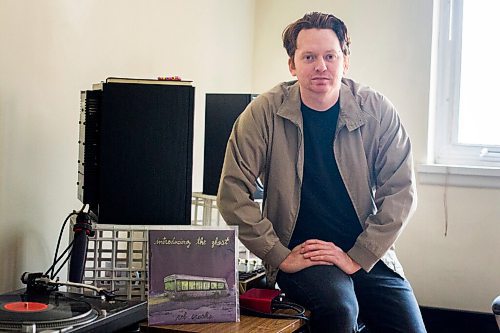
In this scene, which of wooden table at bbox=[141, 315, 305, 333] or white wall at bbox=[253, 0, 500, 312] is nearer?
wooden table at bbox=[141, 315, 305, 333]

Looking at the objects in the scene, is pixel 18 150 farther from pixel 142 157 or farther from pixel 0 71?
pixel 142 157

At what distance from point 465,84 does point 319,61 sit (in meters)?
1.17

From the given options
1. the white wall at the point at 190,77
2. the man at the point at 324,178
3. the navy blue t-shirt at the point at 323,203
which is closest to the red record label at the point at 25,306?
the white wall at the point at 190,77

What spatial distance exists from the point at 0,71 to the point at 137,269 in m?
0.59

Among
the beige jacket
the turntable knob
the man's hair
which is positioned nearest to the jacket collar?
the beige jacket

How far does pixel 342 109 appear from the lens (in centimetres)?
193

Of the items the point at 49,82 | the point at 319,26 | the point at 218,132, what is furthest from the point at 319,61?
the point at 49,82

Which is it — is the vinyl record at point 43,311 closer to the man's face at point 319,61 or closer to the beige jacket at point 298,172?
the beige jacket at point 298,172

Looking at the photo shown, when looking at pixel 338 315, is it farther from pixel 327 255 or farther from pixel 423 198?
pixel 423 198

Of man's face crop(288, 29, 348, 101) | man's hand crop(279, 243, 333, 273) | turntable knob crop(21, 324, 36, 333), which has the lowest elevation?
turntable knob crop(21, 324, 36, 333)

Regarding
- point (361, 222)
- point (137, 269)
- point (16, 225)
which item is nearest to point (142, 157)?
point (137, 269)

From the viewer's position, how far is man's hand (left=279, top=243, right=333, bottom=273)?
179 centimetres

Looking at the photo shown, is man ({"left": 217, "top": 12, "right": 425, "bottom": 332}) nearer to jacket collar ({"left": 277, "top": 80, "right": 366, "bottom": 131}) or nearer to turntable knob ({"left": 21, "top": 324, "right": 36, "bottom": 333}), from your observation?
jacket collar ({"left": 277, "top": 80, "right": 366, "bottom": 131})

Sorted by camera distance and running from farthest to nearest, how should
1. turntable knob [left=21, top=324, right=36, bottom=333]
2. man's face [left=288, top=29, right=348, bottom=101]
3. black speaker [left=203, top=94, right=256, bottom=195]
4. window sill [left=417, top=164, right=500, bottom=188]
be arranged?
1. window sill [left=417, top=164, right=500, bottom=188]
2. black speaker [left=203, top=94, right=256, bottom=195]
3. man's face [left=288, top=29, right=348, bottom=101]
4. turntable knob [left=21, top=324, right=36, bottom=333]
